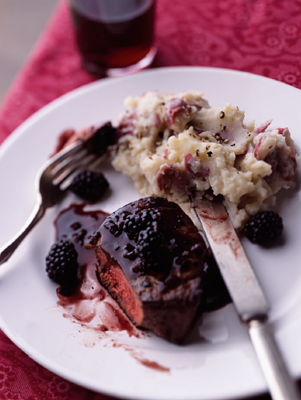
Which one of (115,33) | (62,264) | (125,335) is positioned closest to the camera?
(125,335)

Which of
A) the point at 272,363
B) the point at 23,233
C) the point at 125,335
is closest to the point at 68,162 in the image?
the point at 23,233

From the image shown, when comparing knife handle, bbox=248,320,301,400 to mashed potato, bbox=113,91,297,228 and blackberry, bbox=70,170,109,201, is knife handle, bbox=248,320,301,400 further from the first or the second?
blackberry, bbox=70,170,109,201

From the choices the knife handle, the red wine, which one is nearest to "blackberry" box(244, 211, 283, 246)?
the knife handle

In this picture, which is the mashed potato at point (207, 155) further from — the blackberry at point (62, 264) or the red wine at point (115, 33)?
the red wine at point (115, 33)

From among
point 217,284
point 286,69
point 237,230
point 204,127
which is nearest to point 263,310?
point 217,284

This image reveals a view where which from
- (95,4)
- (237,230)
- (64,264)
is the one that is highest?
(95,4)

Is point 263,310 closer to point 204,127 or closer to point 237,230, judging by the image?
point 237,230

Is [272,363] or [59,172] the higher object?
[59,172]

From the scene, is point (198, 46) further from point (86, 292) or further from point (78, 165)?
point (86, 292)
